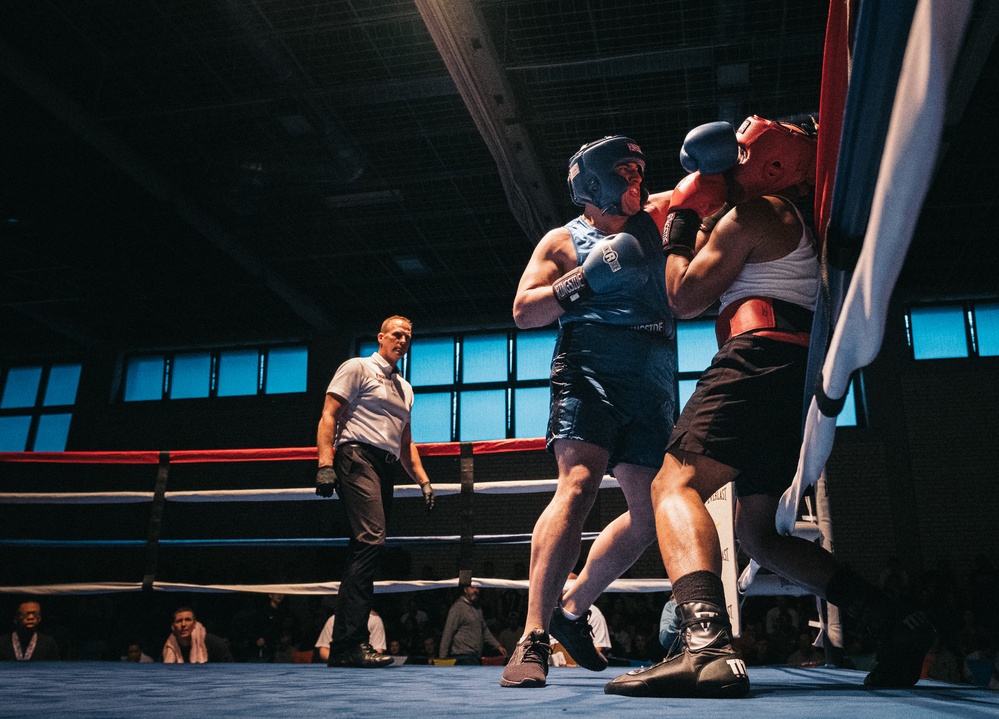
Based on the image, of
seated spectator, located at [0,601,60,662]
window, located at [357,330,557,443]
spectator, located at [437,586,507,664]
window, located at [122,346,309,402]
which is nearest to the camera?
seated spectator, located at [0,601,60,662]

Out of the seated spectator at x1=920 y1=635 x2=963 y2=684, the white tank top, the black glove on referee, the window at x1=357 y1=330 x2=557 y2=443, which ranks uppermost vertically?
the window at x1=357 y1=330 x2=557 y2=443

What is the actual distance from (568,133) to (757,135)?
467 cm

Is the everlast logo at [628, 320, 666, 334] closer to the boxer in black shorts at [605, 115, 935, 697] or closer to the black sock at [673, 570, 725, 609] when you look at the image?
the boxer in black shorts at [605, 115, 935, 697]

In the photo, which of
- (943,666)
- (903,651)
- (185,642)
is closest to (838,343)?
(903,651)

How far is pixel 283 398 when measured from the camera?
962 cm

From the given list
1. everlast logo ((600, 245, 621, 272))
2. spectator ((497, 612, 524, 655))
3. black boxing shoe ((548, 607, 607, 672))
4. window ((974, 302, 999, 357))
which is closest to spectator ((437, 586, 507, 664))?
spectator ((497, 612, 524, 655))

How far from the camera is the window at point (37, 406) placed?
10023 millimetres

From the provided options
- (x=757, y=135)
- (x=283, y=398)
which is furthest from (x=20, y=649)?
(x=283, y=398)

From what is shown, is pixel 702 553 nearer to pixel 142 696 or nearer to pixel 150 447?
pixel 142 696

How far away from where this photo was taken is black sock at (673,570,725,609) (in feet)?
3.85

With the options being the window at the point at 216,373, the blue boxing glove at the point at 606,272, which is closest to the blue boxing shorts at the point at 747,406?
the blue boxing glove at the point at 606,272

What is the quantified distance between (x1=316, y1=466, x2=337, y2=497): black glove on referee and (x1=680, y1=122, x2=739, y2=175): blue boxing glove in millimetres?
1728

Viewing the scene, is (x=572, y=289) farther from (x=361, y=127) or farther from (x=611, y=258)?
(x=361, y=127)

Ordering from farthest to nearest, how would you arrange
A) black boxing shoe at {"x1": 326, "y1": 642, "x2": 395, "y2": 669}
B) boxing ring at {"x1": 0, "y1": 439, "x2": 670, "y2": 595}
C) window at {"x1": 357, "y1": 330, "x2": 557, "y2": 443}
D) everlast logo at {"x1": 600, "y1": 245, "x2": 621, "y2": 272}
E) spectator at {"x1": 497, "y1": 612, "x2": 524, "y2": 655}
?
window at {"x1": 357, "y1": 330, "x2": 557, "y2": 443} → spectator at {"x1": 497, "y1": 612, "x2": 524, "y2": 655} → boxing ring at {"x1": 0, "y1": 439, "x2": 670, "y2": 595} → black boxing shoe at {"x1": 326, "y1": 642, "x2": 395, "y2": 669} → everlast logo at {"x1": 600, "y1": 245, "x2": 621, "y2": 272}
